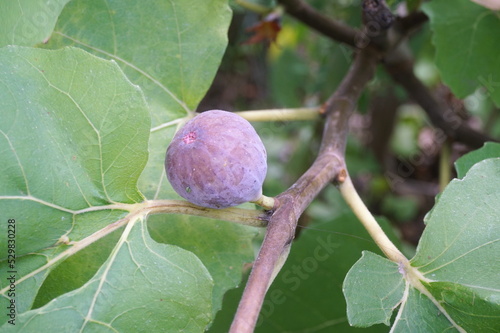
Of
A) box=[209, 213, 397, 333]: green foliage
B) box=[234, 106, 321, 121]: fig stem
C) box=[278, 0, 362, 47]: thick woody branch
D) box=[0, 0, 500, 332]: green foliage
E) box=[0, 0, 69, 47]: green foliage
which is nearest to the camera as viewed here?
box=[0, 0, 500, 332]: green foliage

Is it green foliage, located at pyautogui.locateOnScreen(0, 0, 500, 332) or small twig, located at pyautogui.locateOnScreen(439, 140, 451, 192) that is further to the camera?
small twig, located at pyautogui.locateOnScreen(439, 140, 451, 192)

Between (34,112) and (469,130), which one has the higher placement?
(34,112)

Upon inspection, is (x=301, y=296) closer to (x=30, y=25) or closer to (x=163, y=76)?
(x=163, y=76)

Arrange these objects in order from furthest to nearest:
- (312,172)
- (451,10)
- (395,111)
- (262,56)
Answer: (262,56) → (395,111) → (451,10) → (312,172)

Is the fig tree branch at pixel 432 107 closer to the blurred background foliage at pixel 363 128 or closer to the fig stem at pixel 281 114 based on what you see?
the blurred background foliage at pixel 363 128

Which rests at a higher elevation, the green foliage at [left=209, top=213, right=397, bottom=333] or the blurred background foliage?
the green foliage at [left=209, top=213, right=397, bottom=333]

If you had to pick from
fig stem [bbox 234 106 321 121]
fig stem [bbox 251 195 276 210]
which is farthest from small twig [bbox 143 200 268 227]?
fig stem [bbox 234 106 321 121]

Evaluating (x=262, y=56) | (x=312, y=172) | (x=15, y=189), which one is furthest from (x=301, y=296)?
(x=262, y=56)

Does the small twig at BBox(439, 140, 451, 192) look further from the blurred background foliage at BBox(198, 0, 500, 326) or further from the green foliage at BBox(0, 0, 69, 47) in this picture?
the green foliage at BBox(0, 0, 69, 47)

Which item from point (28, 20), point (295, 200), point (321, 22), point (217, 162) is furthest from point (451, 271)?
point (321, 22)
